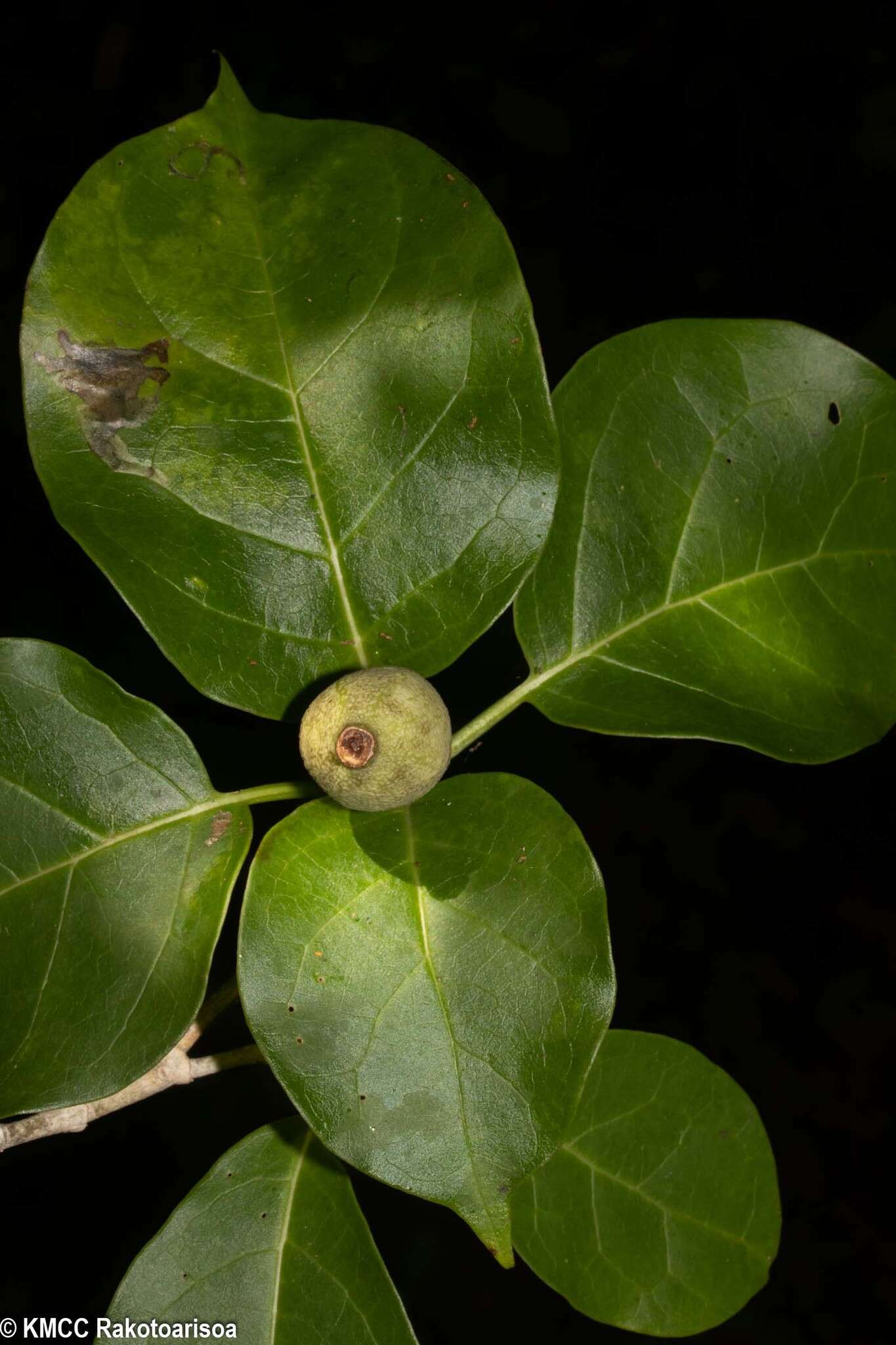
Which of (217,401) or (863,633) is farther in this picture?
Result: (863,633)

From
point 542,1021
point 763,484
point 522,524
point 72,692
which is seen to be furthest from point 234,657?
point 763,484

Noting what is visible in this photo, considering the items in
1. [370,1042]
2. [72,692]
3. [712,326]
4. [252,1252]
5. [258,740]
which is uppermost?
[712,326]

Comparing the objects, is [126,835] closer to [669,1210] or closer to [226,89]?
[226,89]

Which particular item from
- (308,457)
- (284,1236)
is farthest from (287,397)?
(284,1236)

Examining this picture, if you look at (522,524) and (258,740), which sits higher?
(522,524)

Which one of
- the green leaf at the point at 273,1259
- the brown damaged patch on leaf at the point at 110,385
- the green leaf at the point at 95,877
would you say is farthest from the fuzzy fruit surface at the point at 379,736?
the green leaf at the point at 273,1259

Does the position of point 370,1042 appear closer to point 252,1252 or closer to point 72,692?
point 72,692

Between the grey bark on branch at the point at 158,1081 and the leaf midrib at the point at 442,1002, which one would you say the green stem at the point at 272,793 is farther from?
the grey bark on branch at the point at 158,1081
